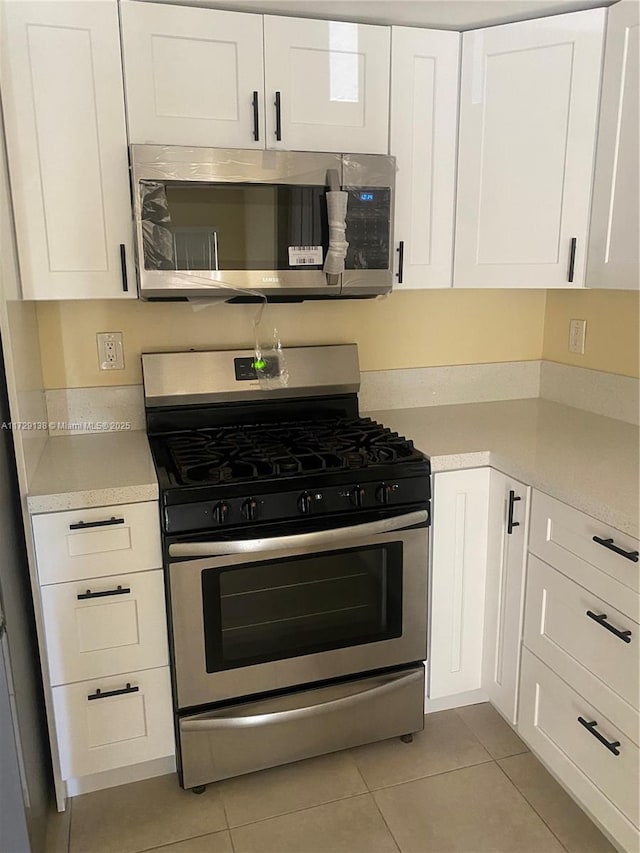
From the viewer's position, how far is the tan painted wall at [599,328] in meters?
2.25

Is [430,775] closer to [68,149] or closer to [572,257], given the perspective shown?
[572,257]

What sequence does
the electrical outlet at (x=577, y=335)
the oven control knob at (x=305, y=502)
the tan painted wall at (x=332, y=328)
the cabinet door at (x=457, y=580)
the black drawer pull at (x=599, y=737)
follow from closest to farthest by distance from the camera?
the black drawer pull at (x=599, y=737) → the oven control knob at (x=305, y=502) → the cabinet door at (x=457, y=580) → the tan painted wall at (x=332, y=328) → the electrical outlet at (x=577, y=335)

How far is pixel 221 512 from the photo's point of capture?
1.73 metres

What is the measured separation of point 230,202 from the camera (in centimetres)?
185

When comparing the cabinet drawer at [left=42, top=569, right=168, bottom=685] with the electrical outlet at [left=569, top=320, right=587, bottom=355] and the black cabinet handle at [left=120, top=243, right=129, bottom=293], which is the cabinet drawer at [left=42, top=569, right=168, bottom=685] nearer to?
the black cabinet handle at [left=120, top=243, right=129, bottom=293]

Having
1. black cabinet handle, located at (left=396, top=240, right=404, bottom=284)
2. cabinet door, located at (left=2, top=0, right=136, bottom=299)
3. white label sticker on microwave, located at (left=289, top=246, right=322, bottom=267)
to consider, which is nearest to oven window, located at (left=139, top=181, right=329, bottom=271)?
white label sticker on microwave, located at (left=289, top=246, right=322, bottom=267)

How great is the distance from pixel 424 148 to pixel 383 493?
3.52 feet

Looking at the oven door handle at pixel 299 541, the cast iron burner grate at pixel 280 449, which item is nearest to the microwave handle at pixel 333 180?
the cast iron burner grate at pixel 280 449

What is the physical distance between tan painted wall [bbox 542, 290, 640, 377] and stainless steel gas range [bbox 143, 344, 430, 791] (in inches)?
34.7

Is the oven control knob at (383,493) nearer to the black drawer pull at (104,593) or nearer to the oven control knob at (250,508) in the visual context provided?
the oven control knob at (250,508)

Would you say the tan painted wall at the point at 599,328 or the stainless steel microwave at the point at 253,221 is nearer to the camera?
the stainless steel microwave at the point at 253,221

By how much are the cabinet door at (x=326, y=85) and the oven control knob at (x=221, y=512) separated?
103cm

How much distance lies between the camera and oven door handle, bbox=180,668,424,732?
185cm

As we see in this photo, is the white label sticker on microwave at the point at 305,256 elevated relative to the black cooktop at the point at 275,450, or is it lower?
elevated
